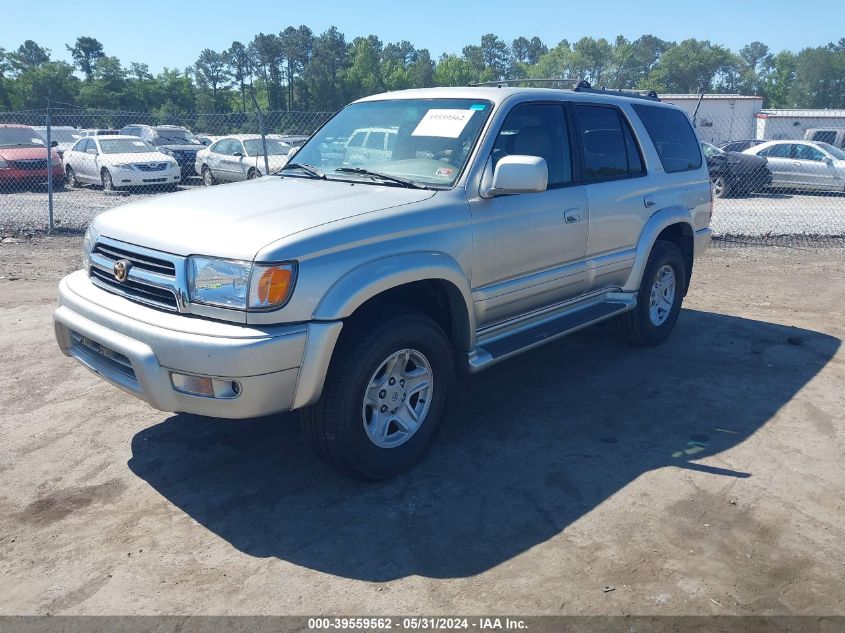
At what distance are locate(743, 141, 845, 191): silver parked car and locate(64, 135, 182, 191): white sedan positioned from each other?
14599 millimetres

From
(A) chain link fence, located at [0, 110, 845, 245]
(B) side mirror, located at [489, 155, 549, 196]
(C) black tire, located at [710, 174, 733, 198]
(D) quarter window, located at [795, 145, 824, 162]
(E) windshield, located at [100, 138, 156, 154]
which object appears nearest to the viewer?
(B) side mirror, located at [489, 155, 549, 196]

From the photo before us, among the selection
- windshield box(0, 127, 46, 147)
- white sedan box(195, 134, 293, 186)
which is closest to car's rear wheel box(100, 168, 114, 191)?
windshield box(0, 127, 46, 147)

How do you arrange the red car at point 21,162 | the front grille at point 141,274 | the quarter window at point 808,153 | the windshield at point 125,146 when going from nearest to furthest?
the front grille at point 141,274 → the red car at point 21,162 → the windshield at point 125,146 → the quarter window at point 808,153

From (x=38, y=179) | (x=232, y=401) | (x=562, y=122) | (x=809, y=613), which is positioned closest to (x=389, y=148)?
(x=562, y=122)

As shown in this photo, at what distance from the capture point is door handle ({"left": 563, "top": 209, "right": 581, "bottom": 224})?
4.84m

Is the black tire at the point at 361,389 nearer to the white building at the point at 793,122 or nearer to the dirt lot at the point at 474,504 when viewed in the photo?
the dirt lot at the point at 474,504

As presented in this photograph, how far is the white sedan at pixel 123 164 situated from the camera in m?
17.6

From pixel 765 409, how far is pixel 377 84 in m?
97.1

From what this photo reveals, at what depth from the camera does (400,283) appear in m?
3.73

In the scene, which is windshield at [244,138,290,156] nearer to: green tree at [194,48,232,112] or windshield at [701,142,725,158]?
windshield at [701,142,725,158]

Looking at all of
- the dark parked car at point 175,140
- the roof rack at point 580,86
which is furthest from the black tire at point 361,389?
the dark parked car at point 175,140

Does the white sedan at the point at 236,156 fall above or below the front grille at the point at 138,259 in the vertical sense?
above

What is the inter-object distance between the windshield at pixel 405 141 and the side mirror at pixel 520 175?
0.98 feet

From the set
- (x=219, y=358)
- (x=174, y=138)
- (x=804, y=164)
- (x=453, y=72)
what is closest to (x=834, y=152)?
(x=804, y=164)
